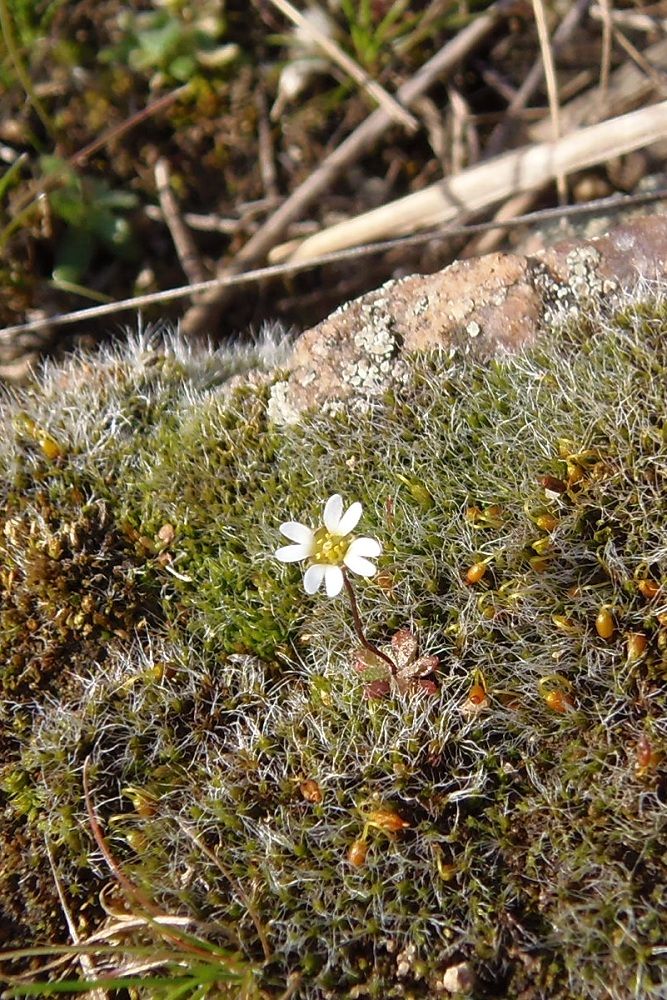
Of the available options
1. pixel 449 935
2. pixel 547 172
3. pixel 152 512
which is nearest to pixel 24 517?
pixel 152 512

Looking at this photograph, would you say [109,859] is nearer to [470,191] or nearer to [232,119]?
[470,191]

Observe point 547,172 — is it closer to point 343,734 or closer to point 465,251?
point 465,251

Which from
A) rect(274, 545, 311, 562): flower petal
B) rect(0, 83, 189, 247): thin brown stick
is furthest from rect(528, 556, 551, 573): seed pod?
rect(0, 83, 189, 247): thin brown stick

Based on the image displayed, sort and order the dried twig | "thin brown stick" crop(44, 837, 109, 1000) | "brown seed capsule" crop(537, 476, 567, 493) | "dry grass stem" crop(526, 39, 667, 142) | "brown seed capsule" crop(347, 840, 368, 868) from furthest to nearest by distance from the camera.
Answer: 1. "dry grass stem" crop(526, 39, 667, 142)
2. the dried twig
3. "brown seed capsule" crop(537, 476, 567, 493)
4. "thin brown stick" crop(44, 837, 109, 1000)
5. "brown seed capsule" crop(347, 840, 368, 868)

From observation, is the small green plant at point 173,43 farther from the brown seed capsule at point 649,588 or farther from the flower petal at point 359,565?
the brown seed capsule at point 649,588

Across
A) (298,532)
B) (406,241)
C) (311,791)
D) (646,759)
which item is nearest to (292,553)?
(298,532)

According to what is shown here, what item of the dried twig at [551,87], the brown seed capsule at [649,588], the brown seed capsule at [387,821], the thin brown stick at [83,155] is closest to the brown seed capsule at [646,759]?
the brown seed capsule at [649,588]

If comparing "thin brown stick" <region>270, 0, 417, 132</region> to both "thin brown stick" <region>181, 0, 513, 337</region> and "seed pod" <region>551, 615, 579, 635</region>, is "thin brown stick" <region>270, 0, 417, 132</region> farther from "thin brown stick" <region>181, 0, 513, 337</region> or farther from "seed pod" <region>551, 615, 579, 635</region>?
"seed pod" <region>551, 615, 579, 635</region>
